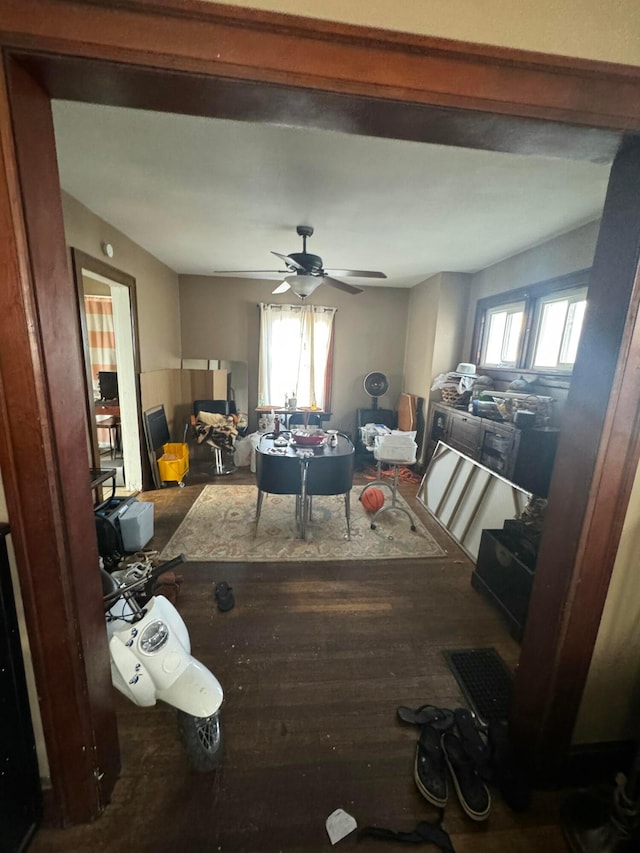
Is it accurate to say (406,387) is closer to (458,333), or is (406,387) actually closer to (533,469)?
(458,333)

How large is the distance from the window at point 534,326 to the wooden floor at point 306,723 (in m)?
2.10

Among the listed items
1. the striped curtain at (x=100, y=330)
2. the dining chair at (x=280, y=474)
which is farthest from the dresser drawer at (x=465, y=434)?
the striped curtain at (x=100, y=330)

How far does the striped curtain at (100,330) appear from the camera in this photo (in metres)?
4.77

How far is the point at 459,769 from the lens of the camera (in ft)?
3.98

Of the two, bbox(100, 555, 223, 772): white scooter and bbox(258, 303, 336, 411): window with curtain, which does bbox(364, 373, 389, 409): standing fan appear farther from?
bbox(100, 555, 223, 772): white scooter

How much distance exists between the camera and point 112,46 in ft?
2.14

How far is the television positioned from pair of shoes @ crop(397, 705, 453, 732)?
4.63m

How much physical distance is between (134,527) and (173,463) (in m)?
1.34

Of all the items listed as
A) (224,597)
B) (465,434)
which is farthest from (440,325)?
(224,597)

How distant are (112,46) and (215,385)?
4.02 meters

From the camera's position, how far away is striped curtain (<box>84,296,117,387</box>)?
15.6 feet

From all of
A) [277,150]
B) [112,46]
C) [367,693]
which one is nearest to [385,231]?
[277,150]

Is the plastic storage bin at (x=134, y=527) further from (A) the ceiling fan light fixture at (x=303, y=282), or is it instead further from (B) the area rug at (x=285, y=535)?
(A) the ceiling fan light fixture at (x=303, y=282)

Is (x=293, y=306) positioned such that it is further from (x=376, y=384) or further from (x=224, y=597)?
(x=224, y=597)
